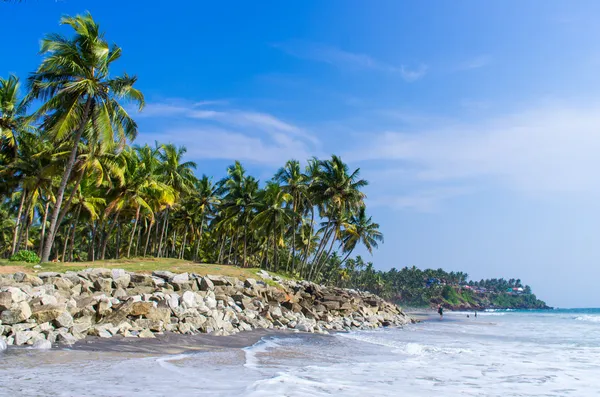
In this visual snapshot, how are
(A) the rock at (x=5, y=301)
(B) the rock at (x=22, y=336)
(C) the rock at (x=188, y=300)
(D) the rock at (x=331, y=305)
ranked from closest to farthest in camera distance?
(B) the rock at (x=22, y=336), (A) the rock at (x=5, y=301), (C) the rock at (x=188, y=300), (D) the rock at (x=331, y=305)

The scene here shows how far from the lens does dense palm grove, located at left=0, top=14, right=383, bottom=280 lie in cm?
1934

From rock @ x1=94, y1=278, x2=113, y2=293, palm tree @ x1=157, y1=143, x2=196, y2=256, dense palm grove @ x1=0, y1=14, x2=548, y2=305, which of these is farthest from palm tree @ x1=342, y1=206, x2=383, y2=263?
rock @ x1=94, y1=278, x2=113, y2=293

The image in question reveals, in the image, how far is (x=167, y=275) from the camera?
17.7 meters

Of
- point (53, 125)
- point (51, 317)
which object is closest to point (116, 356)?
point (51, 317)

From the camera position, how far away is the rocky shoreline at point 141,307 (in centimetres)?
989

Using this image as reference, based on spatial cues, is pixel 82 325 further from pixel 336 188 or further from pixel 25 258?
pixel 336 188

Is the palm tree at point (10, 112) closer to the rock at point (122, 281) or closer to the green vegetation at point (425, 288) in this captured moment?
the rock at point (122, 281)

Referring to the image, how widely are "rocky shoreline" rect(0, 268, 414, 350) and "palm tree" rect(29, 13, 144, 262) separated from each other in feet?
19.7

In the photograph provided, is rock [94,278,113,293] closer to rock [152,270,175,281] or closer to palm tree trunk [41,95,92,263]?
rock [152,270,175,281]

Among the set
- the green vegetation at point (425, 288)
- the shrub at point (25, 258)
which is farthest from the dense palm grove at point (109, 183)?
the green vegetation at point (425, 288)

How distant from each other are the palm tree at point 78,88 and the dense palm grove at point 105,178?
44 mm

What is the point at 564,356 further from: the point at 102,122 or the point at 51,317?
the point at 102,122

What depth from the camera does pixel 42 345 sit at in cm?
863

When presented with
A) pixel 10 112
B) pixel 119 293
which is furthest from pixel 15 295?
pixel 10 112
